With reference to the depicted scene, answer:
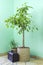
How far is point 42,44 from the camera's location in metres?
3.80

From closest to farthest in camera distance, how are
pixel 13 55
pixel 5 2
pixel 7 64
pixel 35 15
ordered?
1. pixel 7 64
2. pixel 13 55
3. pixel 35 15
4. pixel 5 2

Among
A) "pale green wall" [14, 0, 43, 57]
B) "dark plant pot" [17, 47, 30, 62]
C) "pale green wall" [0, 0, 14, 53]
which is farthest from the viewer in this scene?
"pale green wall" [0, 0, 14, 53]

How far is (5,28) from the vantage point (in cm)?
448

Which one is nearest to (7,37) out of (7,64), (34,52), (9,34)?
(9,34)

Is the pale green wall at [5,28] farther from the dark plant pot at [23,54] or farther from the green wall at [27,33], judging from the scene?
the dark plant pot at [23,54]

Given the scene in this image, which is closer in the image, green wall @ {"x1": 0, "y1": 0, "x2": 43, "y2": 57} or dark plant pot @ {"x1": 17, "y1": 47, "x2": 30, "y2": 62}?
dark plant pot @ {"x1": 17, "y1": 47, "x2": 30, "y2": 62}

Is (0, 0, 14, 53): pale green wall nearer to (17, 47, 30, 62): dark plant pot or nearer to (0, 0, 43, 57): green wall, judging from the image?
(0, 0, 43, 57): green wall

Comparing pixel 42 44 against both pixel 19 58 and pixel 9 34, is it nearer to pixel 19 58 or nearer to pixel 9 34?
pixel 19 58

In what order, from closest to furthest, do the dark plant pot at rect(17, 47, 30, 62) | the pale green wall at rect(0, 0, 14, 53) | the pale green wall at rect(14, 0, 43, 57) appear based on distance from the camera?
1. the dark plant pot at rect(17, 47, 30, 62)
2. the pale green wall at rect(14, 0, 43, 57)
3. the pale green wall at rect(0, 0, 14, 53)

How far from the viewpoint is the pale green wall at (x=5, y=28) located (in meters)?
4.37

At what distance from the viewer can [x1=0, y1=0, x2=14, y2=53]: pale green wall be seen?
4371 millimetres

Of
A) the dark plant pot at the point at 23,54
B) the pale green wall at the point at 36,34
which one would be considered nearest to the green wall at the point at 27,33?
the pale green wall at the point at 36,34

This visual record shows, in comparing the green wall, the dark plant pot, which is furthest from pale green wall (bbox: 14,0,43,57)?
the dark plant pot

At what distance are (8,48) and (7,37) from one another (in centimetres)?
36
